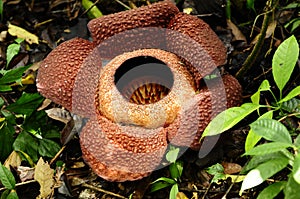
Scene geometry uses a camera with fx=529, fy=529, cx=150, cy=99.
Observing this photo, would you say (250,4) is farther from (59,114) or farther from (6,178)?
(6,178)

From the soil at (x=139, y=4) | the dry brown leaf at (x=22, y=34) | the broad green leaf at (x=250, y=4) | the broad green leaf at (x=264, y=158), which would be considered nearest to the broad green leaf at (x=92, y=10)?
the soil at (x=139, y=4)

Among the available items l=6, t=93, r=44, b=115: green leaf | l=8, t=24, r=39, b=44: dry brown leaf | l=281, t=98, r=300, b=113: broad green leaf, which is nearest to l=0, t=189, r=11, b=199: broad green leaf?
l=6, t=93, r=44, b=115: green leaf

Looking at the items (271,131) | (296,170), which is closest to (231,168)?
(271,131)

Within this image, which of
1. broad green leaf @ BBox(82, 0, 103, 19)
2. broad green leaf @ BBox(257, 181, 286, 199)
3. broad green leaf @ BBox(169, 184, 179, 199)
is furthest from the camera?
broad green leaf @ BBox(82, 0, 103, 19)

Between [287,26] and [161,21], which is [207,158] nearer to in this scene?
[161,21]

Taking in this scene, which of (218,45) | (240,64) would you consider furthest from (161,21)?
(240,64)

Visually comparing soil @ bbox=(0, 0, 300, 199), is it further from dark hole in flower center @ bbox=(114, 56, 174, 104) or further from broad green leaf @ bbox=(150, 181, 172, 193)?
dark hole in flower center @ bbox=(114, 56, 174, 104)
